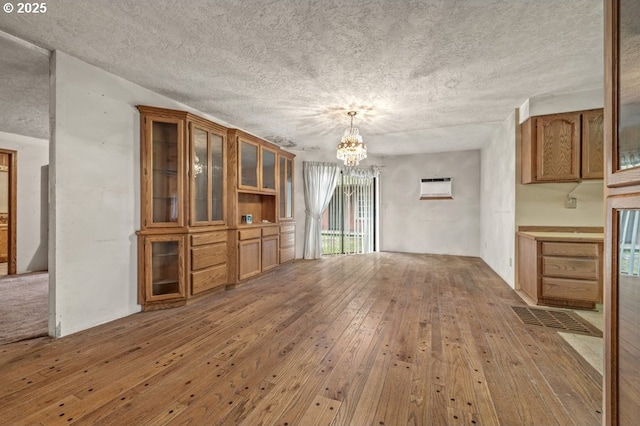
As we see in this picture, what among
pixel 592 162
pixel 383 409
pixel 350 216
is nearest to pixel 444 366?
pixel 383 409

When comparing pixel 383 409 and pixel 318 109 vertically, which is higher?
pixel 318 109

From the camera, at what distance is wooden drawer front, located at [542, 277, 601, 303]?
2.86 meters

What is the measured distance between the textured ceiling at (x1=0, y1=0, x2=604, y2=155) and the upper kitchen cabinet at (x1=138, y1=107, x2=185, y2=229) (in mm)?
425

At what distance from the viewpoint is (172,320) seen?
8.89ft

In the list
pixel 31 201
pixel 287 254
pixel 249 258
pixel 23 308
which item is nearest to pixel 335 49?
pixel 249 258

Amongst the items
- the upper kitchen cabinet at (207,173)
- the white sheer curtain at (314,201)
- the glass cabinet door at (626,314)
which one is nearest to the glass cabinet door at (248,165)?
the upper kitchen cabinet at (207,173)

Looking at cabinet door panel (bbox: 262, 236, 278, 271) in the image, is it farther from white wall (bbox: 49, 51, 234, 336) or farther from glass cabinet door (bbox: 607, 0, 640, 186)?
glass cabinet door (bbox: 607, 0, 640, 186)

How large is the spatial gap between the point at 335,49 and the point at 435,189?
520 centimetres

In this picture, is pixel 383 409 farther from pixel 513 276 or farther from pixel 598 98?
pixel 598 98

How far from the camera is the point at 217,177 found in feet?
12.3

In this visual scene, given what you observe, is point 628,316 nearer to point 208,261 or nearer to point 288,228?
point 208,261

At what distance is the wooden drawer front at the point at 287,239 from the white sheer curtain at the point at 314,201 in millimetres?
517

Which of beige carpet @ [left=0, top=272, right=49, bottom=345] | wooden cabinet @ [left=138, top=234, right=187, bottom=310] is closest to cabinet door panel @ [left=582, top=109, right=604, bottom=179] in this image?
wooden cabinet @ [left=138, top=234, right=187, bottom=310]

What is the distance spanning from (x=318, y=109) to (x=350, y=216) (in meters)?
3.55
